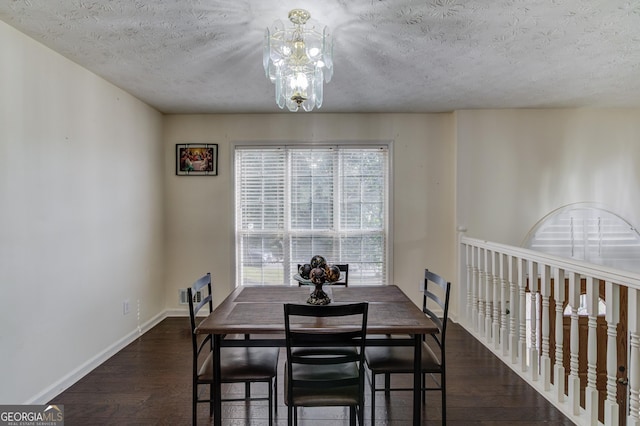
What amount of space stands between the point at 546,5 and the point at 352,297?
204 centimetres

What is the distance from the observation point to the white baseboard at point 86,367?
7.41 feet

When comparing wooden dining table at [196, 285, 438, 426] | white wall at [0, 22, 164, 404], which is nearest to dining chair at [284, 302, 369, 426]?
wooden dining table at [196, 285, 438, 426]

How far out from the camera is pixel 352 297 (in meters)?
2.34

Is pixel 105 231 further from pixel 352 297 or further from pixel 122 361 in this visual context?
pixel 352 297

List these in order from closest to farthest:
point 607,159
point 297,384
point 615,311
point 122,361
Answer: point 297,384 → point 615,311 → point 122,361 → point 607,159

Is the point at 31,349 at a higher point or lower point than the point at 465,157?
lower

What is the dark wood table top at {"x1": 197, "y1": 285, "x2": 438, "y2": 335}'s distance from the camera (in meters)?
1.74

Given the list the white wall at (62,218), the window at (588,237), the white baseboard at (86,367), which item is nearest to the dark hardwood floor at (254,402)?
the white baseboard at (86,367)

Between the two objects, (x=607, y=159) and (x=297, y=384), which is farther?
(x=607, y=159)

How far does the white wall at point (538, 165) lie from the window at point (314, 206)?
969mm

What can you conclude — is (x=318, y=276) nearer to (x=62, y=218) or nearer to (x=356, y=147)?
(x=62, y=218)

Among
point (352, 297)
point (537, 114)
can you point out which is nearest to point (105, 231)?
point (352, 297)

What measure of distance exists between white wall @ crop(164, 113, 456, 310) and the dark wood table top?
1500mm

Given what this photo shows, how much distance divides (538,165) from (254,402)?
368 centimetres
